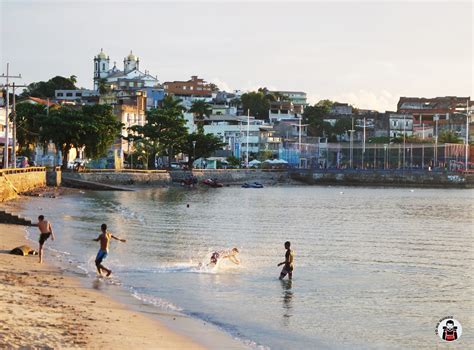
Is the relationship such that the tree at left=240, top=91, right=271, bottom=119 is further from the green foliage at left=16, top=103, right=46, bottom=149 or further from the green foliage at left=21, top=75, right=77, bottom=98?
the green foliage at left=16, top=103, right=46, bottom=149

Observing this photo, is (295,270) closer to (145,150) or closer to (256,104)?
(145,150)

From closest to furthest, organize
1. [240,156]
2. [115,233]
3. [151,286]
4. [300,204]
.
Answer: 1. [151,286]
2. [115,233]
3. [300,204]
4. [240,156]

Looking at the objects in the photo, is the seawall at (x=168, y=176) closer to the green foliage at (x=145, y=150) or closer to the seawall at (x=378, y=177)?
the seawall at (x=378, y=177)

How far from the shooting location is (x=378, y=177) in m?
134

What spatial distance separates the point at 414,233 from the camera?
154 ft

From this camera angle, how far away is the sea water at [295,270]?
63.2ft

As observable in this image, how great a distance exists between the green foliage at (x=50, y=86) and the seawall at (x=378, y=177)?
215 ft

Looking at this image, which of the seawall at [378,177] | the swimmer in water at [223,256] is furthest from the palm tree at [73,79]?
the swimmer in water at [223,256]

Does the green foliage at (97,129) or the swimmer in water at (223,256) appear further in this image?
the green foliage at (97,129)

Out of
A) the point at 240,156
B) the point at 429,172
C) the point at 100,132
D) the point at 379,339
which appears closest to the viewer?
the point at 379,339

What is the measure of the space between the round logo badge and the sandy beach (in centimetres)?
461

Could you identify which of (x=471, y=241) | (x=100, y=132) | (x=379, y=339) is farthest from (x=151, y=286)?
(x=100, y=132)

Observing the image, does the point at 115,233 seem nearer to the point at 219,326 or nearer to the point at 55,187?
the point at 219,326

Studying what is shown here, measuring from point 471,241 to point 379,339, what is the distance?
2552 centimetres
